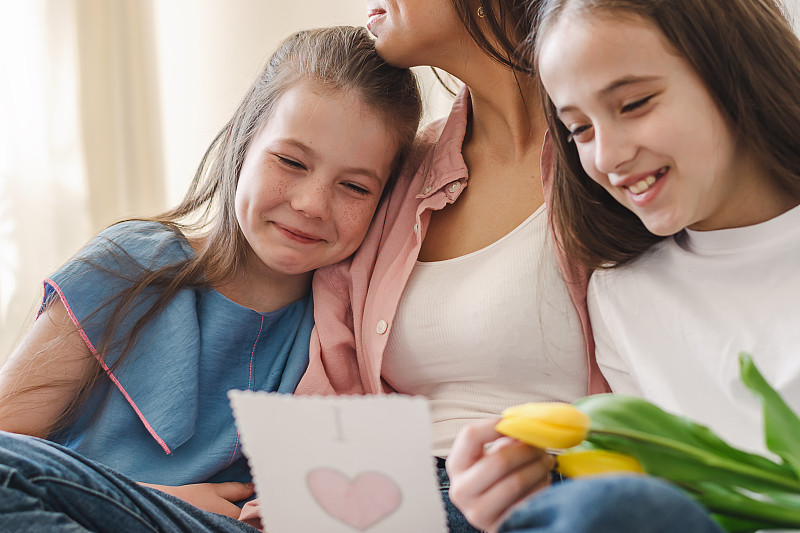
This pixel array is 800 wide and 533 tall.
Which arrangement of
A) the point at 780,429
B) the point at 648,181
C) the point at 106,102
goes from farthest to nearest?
the point at 106,102 → the point at 648,181 → the point at 780,429

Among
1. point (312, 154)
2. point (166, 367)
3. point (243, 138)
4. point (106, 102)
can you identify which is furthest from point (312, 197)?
point (106, 102)

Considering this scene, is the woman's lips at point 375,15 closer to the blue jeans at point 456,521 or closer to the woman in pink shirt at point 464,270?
the woman in pink shirt at point 464,270

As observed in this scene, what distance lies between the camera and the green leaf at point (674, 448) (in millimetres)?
546

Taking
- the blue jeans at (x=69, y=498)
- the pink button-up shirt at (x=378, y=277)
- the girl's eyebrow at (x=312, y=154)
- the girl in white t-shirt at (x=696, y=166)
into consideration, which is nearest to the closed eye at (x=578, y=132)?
the girl in white t-shirt at (x=696, y=166)

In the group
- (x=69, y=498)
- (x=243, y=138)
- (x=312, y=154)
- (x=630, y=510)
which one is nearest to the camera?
(x=630, y=510)

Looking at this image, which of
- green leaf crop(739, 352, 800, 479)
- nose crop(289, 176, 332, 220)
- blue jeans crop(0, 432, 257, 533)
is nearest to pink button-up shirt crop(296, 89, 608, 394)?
nose crop(289, 176, 332, 220)

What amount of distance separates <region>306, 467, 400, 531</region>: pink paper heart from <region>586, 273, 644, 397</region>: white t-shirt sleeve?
0.42 metres

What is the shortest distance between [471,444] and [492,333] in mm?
362

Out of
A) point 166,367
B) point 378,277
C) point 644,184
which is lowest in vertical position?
point 166,367

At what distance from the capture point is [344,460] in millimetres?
657

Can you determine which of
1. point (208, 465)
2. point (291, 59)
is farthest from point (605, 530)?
point (291, 59)

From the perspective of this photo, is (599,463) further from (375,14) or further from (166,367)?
(375,14)

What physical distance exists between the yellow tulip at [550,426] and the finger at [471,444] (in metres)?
0.05

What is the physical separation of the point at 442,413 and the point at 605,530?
59cm
